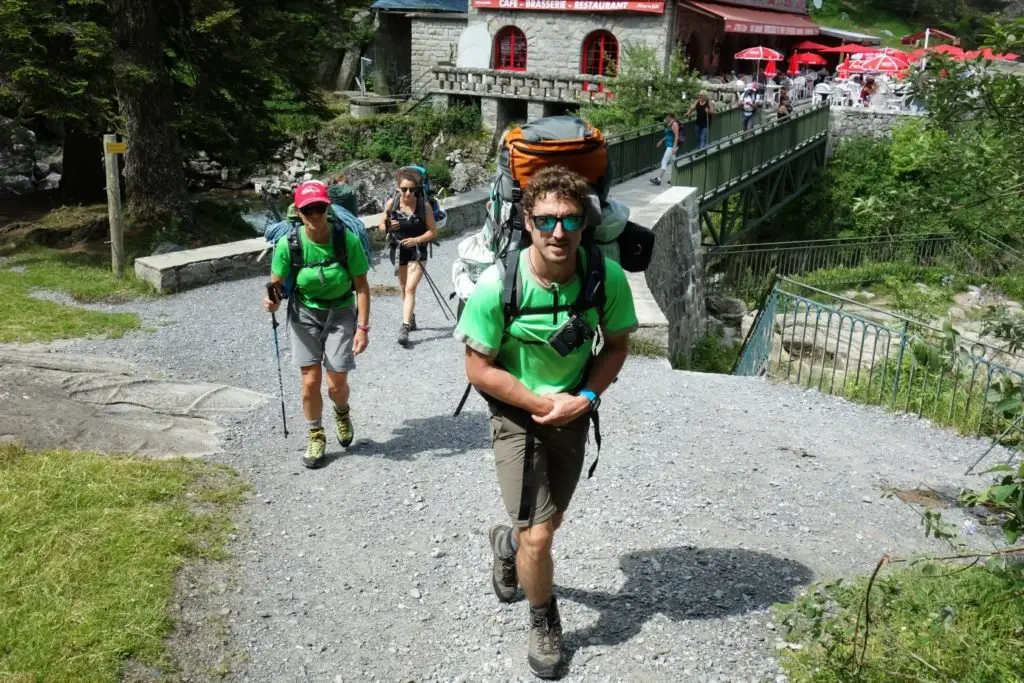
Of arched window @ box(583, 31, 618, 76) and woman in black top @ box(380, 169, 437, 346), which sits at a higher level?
arched window @ box(583, 31, 618, 76)

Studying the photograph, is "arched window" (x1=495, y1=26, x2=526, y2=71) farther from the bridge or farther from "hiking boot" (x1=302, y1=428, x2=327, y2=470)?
"hiking boot" (x1=302, y1=428, x2=327, y2=470)

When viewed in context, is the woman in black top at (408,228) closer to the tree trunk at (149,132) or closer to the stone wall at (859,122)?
the tree trunk at (149,132)

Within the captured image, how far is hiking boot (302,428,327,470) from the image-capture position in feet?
18.7

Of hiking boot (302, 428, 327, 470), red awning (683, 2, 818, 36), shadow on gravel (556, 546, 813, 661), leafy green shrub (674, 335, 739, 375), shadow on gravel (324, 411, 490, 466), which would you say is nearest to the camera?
shadow on gravel (556, 546, 813, 661)

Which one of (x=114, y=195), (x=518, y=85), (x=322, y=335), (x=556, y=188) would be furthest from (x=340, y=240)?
(x=518, y=85)

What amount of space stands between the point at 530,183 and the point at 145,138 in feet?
42.8

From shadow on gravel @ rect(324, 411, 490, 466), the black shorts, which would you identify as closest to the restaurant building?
the black shorts

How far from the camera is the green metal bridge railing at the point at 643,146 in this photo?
1878 cm

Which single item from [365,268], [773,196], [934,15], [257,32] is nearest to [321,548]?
[365,268]

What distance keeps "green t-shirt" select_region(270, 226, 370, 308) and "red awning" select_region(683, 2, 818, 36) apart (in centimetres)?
2919

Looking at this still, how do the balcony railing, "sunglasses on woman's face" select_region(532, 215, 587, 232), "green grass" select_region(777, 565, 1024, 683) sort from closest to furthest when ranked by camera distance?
"sunglasses on woman's face" select_region(532, 215, 587, 232), "green grass" select_region(777, 565, 1024, 683), the balcony railing

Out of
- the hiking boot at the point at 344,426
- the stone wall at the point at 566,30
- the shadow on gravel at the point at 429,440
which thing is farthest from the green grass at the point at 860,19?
the hiking boot at the point at 344,426

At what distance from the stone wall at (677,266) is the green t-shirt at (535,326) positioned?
7384mm

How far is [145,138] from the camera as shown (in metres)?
14.8
